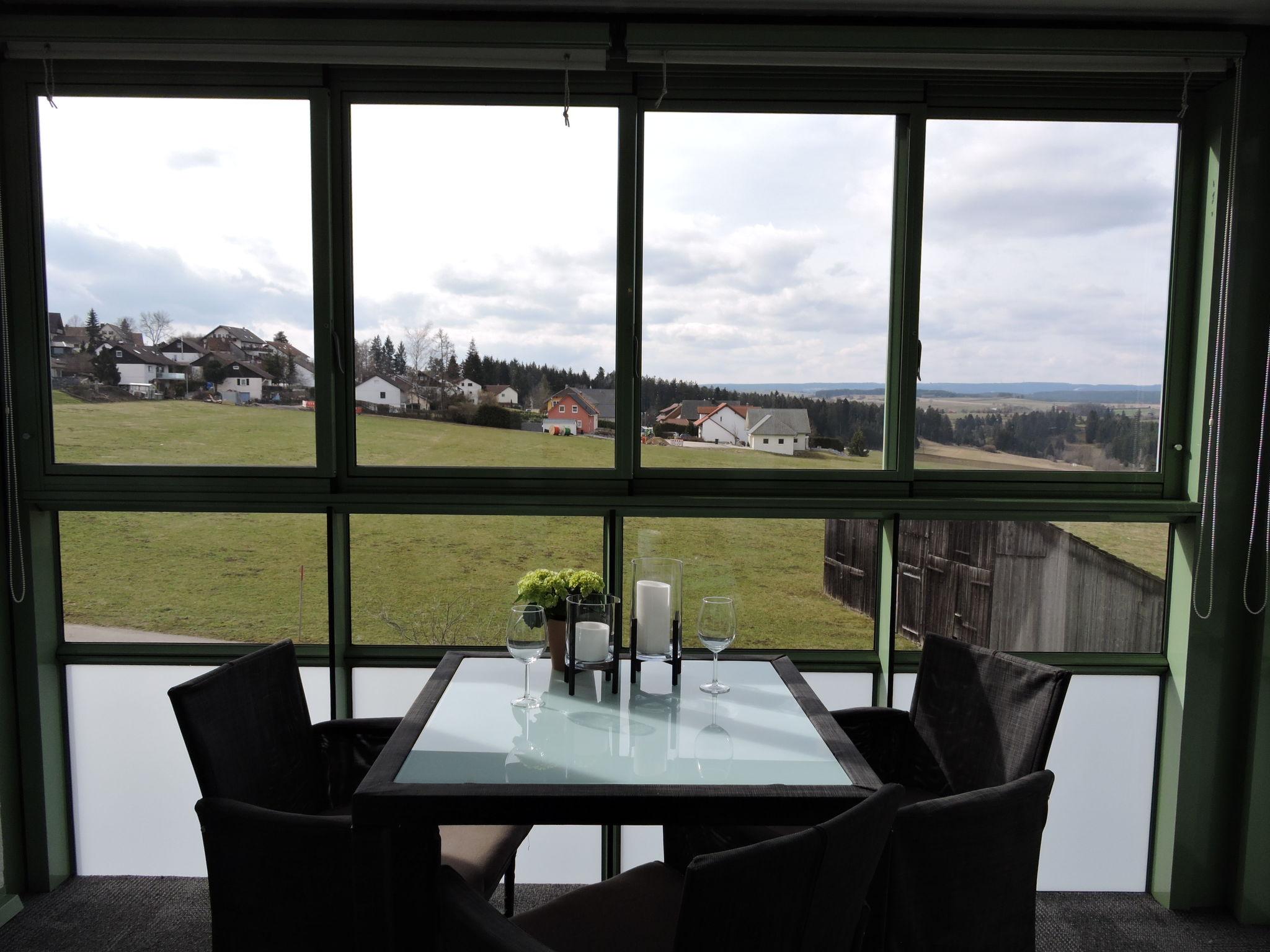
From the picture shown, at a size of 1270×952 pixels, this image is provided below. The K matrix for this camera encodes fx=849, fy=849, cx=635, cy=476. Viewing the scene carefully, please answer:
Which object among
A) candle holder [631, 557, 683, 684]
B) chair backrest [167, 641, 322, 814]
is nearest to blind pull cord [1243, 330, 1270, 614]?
candle holder [631, 557, 683, 684]

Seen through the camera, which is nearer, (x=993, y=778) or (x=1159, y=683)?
(x=993, y=778)

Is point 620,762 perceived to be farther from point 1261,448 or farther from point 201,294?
point 1261,448

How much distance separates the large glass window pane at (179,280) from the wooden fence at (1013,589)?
78.5 inches

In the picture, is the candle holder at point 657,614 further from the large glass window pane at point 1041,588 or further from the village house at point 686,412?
the large glass window pane at point 1041,588

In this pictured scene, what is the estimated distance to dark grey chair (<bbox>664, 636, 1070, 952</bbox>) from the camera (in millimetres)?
1849

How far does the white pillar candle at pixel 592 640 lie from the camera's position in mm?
2260

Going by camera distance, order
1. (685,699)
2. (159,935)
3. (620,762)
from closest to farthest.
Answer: (620,762) → (685,699) → (159,935)

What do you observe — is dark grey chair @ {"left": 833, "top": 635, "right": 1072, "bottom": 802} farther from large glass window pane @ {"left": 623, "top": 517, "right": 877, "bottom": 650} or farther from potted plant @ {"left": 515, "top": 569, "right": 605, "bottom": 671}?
potted plant @ {"left": 515, "top": 569, "right": 605, "bottom": 671}

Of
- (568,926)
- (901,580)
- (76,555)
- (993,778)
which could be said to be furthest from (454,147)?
(993,778)

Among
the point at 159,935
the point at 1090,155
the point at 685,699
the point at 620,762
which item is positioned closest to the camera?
the point at 620,762

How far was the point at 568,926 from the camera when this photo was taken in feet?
6.08

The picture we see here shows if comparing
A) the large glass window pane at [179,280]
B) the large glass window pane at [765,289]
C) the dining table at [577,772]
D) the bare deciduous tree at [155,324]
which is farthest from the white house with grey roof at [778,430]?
the bare deciduous tree at [155,324]

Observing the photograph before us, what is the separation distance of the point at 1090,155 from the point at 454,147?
2.17 metres

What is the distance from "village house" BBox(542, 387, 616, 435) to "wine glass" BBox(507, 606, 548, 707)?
95cm
